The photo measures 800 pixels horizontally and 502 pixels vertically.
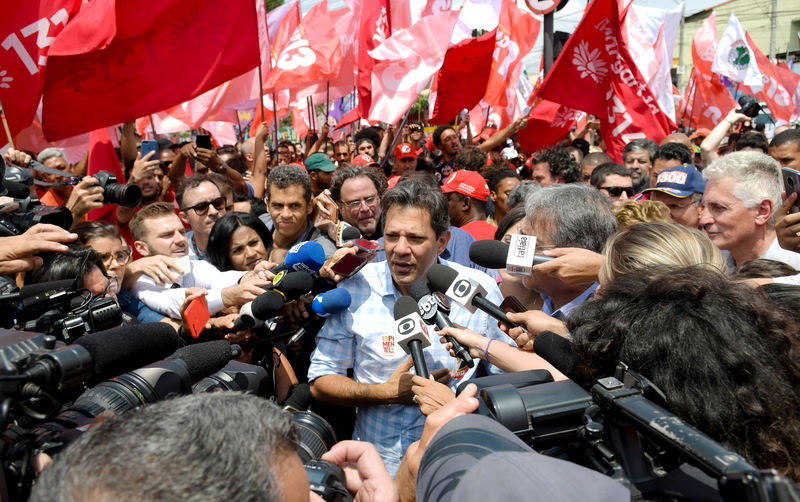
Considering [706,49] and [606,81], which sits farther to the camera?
[706,49]

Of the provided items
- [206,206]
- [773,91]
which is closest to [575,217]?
[206,206]

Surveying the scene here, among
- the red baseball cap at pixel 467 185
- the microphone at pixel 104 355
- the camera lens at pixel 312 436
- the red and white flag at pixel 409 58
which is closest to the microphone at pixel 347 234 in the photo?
the camera lens at pixel 312 436

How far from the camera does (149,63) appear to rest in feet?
14.0

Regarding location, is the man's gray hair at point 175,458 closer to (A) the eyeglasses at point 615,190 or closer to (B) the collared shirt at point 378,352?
(B) the collared shirt at point 378,352

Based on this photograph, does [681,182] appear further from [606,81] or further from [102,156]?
[102,156]

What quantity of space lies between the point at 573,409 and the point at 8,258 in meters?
1.90

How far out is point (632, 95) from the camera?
588cm

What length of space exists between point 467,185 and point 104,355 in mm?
3800

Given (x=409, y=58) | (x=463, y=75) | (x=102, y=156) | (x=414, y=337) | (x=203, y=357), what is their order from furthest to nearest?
(x=463, y=75)
(x=409, y=58)
(x=102, y=156)
(x=414, y=337)
(x=203, y=357)

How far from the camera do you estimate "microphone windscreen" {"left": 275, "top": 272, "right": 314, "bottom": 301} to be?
8.00ft

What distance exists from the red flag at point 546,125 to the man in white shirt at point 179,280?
5352mm

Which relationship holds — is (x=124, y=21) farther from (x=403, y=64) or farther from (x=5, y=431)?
(x=5, y=431)

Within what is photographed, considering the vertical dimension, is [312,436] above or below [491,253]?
below

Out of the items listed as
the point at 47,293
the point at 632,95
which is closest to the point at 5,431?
the point at 47,293
